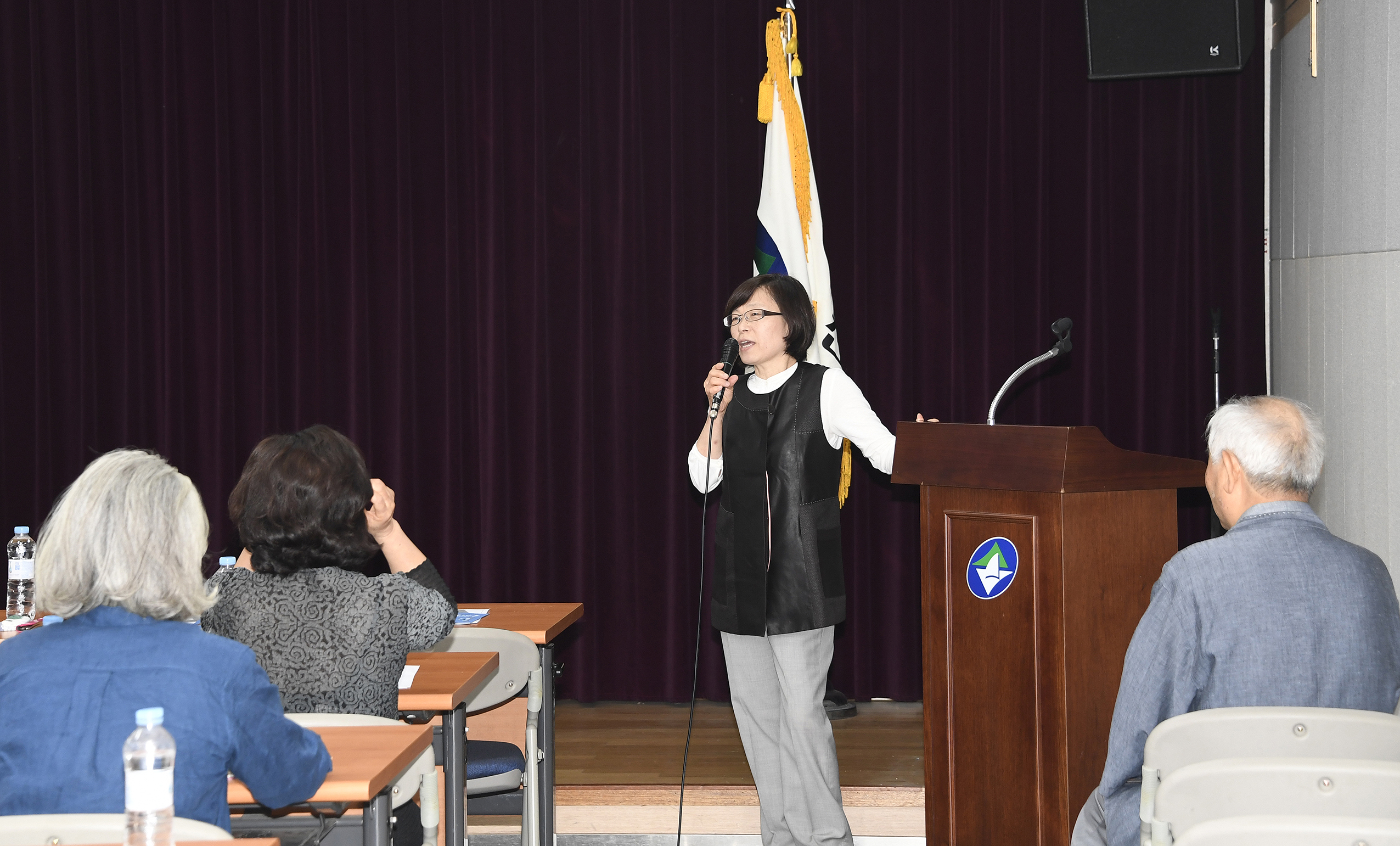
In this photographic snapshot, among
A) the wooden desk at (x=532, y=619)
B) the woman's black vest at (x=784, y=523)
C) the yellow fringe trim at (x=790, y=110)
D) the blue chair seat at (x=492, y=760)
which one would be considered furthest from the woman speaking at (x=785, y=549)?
the yellow fringe trim at (x=790, y=110)

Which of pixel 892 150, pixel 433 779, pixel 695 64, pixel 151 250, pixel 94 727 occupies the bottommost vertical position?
pixel 433 779

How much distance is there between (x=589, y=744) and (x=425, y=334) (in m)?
1.92

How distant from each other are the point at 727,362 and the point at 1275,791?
69.6 inches

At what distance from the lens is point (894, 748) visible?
4.18 m

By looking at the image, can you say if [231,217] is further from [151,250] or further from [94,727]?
[94,727]

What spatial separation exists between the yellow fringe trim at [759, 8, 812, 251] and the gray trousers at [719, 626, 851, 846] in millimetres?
2064

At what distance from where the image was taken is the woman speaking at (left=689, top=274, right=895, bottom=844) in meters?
2.93

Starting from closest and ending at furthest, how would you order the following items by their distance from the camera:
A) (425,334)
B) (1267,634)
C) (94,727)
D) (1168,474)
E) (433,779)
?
(94,727) < (1267,634) < (433,779) < (1168,474) < (425,334)

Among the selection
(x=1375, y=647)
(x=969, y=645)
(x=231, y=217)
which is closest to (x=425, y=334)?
(x=231, y=217)

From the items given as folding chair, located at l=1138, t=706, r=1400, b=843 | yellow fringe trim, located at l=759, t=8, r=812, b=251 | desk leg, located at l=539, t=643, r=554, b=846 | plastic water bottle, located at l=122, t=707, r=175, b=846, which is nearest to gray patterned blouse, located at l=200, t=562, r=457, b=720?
plastic water bottle, located at l=122, t=707, r=175, b=846

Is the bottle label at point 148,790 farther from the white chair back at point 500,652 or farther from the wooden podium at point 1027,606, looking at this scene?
the wooden podium at point 1027,606

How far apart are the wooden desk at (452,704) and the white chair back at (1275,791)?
1.38 metres

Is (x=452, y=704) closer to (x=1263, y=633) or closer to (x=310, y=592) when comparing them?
(x=310, y=592)

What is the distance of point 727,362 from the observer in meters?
3.03
